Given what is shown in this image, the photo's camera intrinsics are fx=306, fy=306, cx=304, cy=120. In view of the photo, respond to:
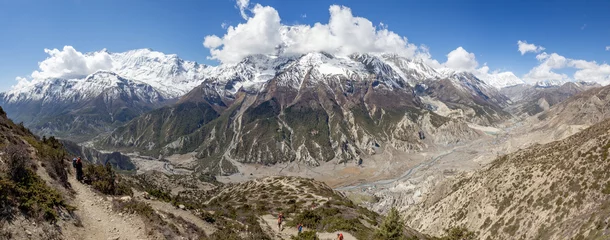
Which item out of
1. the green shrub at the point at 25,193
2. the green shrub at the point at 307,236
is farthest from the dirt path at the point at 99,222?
the green shrub at the point at 307,236

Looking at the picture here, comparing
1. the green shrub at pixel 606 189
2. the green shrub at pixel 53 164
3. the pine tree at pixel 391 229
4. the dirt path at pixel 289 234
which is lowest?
the dirt path at pixel 289 234

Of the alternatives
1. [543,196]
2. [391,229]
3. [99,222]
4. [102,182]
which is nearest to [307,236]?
[391,229]

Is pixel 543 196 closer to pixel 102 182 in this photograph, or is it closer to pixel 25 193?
pixel 102 182

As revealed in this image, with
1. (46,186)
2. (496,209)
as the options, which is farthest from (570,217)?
(46,186)

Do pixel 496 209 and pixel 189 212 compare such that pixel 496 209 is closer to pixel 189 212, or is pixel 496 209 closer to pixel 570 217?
pixel 570 217

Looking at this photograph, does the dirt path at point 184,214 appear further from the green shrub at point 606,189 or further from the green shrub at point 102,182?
the green shrub at point 606,189

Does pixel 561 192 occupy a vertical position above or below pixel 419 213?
above

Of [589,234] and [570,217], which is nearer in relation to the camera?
[589,234]
